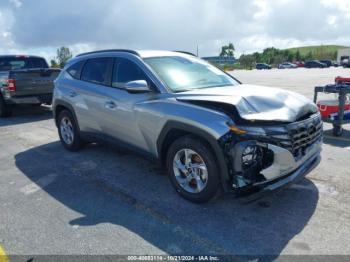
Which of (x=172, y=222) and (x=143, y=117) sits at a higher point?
(x=143, y=117)

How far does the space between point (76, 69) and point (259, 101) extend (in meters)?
3.48

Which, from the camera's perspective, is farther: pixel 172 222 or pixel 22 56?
pixel 22 56

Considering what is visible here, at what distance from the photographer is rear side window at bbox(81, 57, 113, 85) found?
15.6 feet

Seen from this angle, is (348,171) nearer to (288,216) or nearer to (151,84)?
(288,216)

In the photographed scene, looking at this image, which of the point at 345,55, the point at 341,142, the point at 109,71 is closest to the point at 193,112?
the point at 109,71

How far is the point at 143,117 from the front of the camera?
3.99 metres

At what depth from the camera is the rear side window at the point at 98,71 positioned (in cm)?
475

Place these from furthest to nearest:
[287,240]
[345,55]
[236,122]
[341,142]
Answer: [345,55], [341,142], [236,122], [287,240]

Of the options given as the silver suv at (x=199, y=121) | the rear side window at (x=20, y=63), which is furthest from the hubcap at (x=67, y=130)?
the rear side window at (x=20, y=63)

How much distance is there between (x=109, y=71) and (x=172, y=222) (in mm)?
2507

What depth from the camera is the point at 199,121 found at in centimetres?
331

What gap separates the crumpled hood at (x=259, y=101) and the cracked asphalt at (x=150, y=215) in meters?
0.91

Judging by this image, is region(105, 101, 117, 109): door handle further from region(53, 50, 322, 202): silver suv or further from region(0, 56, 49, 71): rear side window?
region(0, 56, 49, 71): rear side window

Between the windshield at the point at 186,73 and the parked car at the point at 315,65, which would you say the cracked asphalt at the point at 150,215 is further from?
the parked car at the point at 315,65
